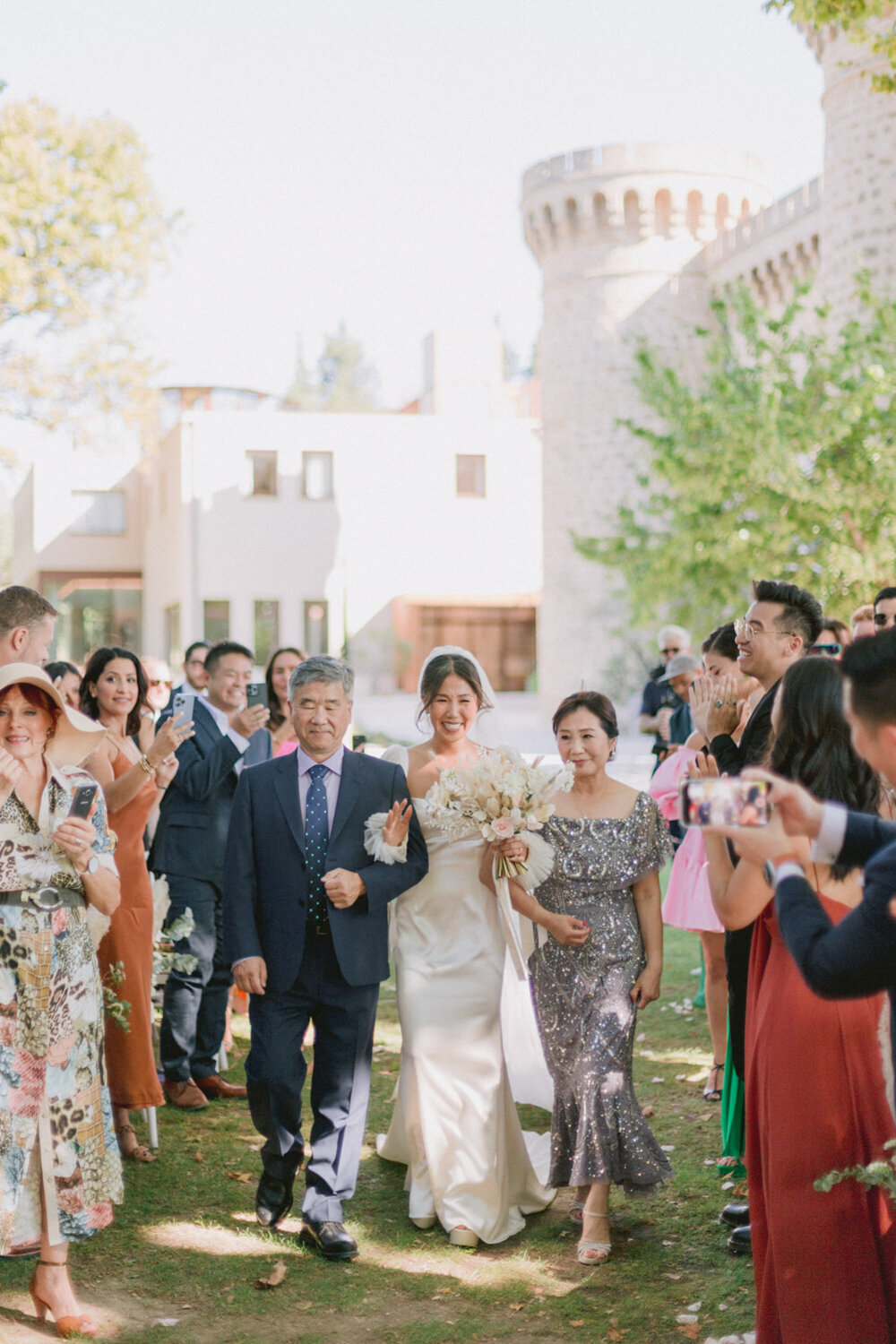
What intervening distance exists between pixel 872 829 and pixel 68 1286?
312 cm

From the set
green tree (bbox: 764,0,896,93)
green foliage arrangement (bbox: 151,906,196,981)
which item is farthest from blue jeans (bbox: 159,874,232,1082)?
green tree (bbox: 764,0,896,93)

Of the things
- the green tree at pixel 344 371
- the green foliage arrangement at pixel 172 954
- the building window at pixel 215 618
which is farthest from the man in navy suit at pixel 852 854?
the green tree at pixel 344 371

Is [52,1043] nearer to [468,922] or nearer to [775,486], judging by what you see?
[468,922]

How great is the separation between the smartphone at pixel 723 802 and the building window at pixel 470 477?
3760 centimetres

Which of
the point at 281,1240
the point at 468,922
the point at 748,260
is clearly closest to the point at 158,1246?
the point at 281,1240

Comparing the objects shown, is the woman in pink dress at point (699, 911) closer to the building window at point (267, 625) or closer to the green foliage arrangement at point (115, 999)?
the green foliage arrangement at point (115, 999)

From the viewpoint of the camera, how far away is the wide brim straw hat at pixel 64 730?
4227mm

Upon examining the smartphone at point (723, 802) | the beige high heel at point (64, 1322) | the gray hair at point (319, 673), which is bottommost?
the beige high heel at point (64, 1322)

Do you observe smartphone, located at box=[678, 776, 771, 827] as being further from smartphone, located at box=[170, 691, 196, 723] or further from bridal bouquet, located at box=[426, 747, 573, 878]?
smartphone, located at box=[170, 691, 196, 723]

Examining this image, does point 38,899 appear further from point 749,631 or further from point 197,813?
point 749,631

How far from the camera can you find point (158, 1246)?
4895 mm

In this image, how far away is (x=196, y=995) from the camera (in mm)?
6637

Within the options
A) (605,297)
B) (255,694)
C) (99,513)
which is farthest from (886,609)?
(99,513)

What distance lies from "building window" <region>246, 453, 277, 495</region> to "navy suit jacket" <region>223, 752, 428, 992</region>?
3389 cm
